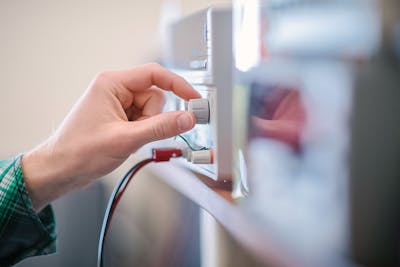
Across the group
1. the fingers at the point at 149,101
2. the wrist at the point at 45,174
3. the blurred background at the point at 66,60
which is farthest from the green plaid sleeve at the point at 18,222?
the blurred background at the point at 66,60

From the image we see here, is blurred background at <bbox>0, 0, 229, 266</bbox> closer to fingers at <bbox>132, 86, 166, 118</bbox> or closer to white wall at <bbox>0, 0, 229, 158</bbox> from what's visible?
white wall at <bbox>0, 0, 229, 158</bbox>

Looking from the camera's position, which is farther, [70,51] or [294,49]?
[70,51]

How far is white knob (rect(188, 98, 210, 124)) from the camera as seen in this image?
0.55 metres

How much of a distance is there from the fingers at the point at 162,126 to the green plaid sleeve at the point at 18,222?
20cm

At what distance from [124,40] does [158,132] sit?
554mm

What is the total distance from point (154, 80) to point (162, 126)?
0.11m

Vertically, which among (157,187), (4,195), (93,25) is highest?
(93,25)

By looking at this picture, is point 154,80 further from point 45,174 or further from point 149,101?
point 45,174

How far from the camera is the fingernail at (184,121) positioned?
534 millimetres

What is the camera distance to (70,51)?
102cm

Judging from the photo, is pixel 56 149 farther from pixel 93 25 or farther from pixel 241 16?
pixel 93 25

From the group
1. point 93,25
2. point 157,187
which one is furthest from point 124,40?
point 157,187

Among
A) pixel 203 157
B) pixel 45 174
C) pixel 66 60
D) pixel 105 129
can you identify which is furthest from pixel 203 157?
pixel 66 60

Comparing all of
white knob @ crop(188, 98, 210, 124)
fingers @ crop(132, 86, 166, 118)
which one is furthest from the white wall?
white knob @ crop(188, 98, 210, 124)
